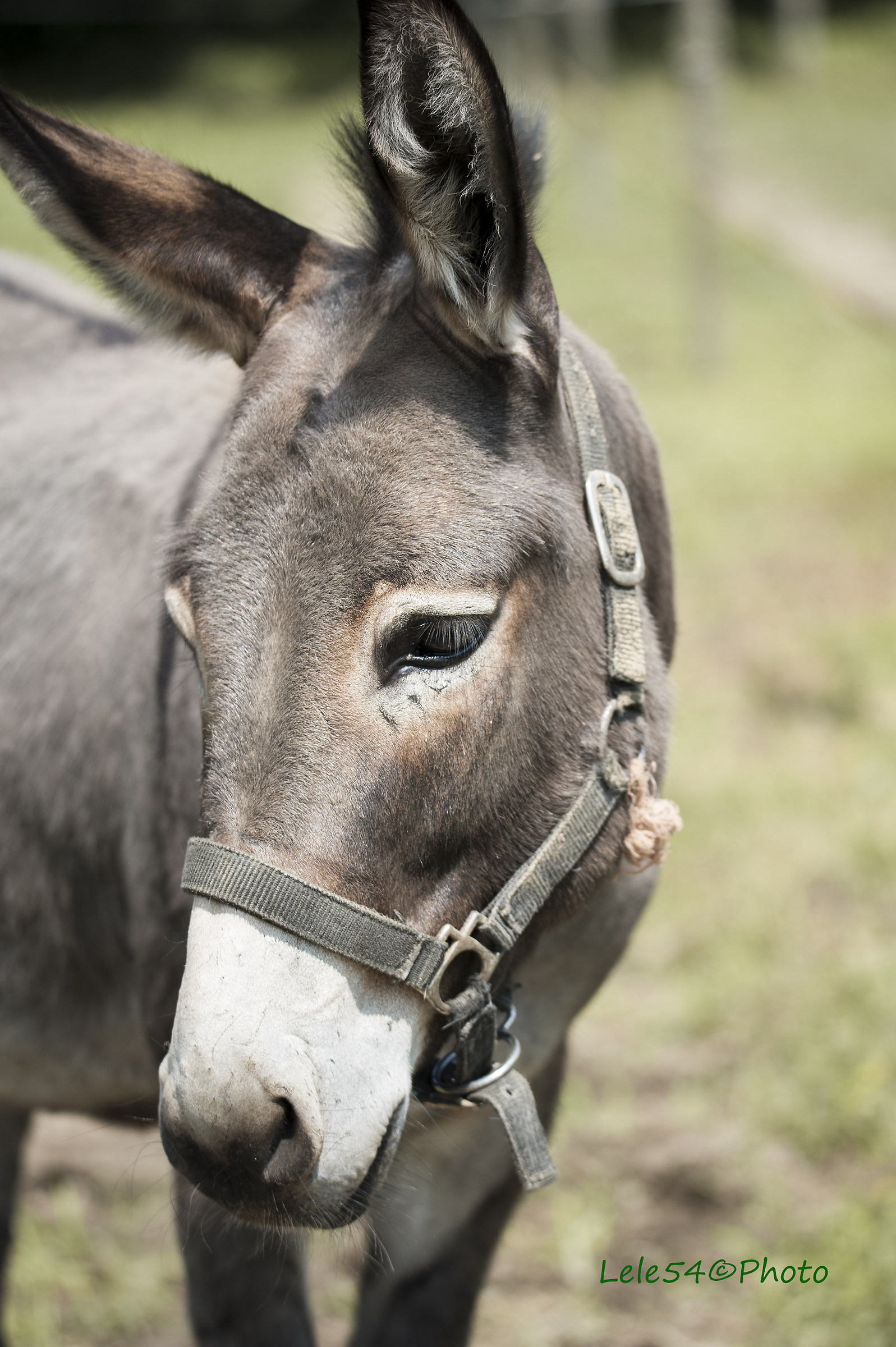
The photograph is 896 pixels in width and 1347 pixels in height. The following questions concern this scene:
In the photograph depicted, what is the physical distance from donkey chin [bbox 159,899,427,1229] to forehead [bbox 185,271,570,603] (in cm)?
56

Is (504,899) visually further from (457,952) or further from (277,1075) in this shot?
(277,1075)

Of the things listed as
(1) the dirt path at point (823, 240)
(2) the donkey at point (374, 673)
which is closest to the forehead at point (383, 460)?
(2) the donkey at point (374, 673)

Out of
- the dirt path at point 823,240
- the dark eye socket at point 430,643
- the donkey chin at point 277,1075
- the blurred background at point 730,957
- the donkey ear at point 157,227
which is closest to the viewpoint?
the donkey chin at point 277,1075

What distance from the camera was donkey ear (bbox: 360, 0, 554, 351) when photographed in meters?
1.55

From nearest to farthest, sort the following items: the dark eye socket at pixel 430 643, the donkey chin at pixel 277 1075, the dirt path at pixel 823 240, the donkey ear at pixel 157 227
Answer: the donkey chin at pixel 277 1075
the dark eye socket at pixel 430 643
the donkey ear at pixel 157 227
the dirt path at pixel 823 240

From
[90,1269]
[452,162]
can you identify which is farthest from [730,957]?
[452,162]

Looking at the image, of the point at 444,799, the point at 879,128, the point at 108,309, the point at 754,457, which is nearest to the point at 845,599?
the point at 754,457

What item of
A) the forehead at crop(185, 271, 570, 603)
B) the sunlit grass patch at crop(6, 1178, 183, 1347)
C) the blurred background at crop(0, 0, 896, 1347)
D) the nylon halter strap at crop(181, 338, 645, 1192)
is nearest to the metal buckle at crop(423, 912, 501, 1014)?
the nylon halter strap at crop(181, 338, 645, 1192)

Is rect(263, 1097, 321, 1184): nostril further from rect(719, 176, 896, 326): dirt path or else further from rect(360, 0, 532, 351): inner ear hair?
rect(719, 176, 896, 326): dirt path

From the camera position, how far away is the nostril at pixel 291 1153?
60.5 inches

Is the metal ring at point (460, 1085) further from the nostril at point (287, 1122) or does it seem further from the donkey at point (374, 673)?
the nostril at point (287, 1122)

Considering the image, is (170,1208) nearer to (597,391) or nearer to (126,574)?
(126,574)

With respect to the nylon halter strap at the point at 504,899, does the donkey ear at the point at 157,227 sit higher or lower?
higher

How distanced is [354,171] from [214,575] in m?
0.82
